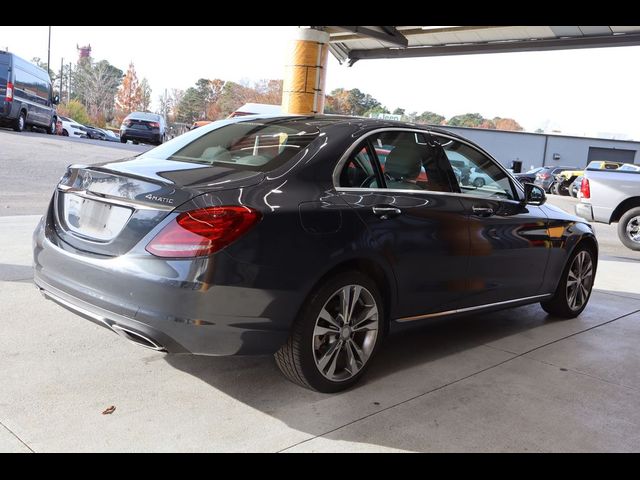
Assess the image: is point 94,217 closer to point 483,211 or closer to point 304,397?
point 304,397

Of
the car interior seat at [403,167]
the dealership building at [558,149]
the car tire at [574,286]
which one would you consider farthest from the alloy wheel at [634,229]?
the dealership building at [558,149]

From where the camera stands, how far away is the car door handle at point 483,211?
4582 mm

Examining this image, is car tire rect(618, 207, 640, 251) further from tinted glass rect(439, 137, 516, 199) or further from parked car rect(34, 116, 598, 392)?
parked car rect(34, 116, 598, 392)

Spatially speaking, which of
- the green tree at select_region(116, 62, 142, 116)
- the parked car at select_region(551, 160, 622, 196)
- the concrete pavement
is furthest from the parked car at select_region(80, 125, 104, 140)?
the green tree at select_region(116, 62, 142, 116)

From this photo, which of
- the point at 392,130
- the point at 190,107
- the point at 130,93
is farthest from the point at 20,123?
the point at 190,107

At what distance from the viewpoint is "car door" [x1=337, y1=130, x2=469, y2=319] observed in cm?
386

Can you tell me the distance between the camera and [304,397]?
3709mm

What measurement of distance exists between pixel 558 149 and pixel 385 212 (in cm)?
6044

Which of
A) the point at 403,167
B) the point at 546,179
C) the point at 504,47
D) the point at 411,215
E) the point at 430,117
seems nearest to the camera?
the point at 411,215

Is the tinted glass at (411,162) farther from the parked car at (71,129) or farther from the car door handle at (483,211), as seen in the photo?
the parked car at (71,129)
